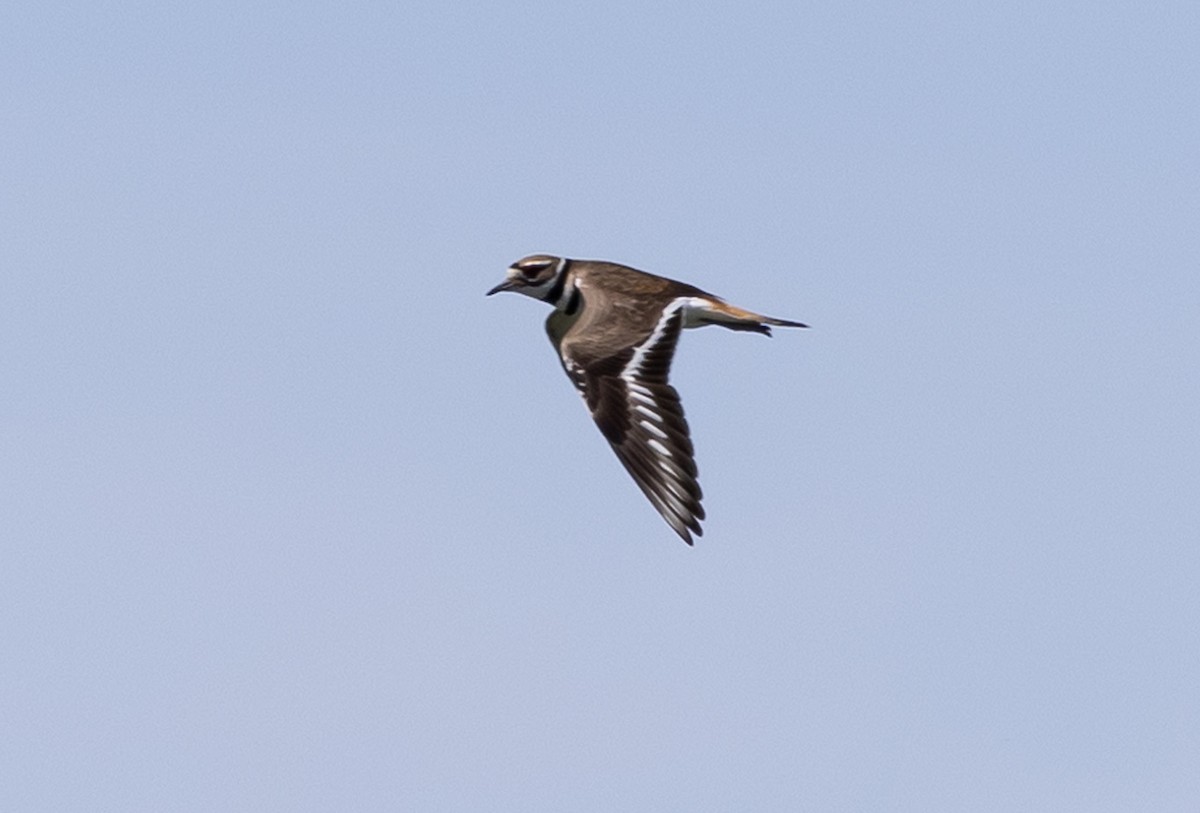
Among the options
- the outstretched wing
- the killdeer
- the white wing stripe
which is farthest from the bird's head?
the white wing stripe

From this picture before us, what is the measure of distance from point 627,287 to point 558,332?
95cm

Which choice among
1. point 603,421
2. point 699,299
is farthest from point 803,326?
point 603,421

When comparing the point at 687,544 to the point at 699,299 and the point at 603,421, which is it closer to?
the point at 603,421

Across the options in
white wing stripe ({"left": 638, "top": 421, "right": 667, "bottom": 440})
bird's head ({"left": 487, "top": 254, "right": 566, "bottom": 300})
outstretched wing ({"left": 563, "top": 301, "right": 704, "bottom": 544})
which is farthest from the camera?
bird's head ({"left": 487, "top": 254, "right": 566, "bottom": 300})

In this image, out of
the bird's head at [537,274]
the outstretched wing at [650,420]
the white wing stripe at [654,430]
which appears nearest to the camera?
the outstretched wing at [650,420]

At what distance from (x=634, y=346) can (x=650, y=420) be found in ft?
4.47

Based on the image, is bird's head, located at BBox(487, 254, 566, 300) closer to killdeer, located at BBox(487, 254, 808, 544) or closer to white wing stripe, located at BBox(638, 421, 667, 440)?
killdeer, located at BBox(487, 254, 808, 544)

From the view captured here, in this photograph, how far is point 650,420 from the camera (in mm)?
25812

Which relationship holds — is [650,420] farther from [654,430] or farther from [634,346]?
[634,346]

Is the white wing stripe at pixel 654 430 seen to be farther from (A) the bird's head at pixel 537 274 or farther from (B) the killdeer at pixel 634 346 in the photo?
(A) the bird's head at pixel 537 274

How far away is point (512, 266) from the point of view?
29922 mm

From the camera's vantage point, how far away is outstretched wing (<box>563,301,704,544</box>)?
25375 mm

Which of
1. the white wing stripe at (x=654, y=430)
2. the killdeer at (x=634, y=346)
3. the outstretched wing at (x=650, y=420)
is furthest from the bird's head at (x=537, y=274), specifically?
the white wing stripe at (x=654, y=430)

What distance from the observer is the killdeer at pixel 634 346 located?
83.6 ft
